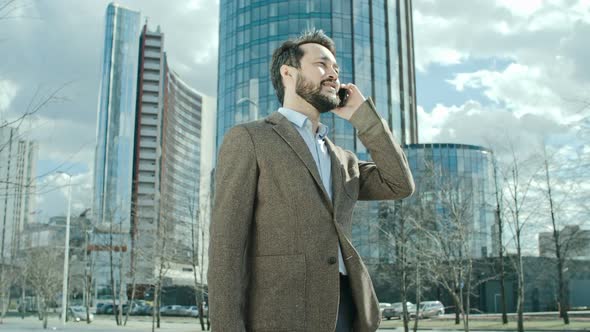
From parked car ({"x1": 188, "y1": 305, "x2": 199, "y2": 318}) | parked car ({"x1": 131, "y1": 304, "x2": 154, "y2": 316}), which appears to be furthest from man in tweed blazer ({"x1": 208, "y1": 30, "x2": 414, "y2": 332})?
parked car ({"x1": 131, "y1": 304, "x2": 154, "y2": 316})

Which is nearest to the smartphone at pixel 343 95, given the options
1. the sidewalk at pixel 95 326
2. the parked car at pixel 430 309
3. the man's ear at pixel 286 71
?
the man's ear at pixel 286 71

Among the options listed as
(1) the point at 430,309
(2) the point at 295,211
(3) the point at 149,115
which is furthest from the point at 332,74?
(3) the point at 149,115

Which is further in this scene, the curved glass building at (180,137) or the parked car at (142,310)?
the curved glass building at (180,137)

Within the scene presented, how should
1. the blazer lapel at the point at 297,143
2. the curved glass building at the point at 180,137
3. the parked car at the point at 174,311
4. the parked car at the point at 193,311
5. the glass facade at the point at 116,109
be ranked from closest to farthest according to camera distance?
the blazer lapel at the point at 297,143
the parked car at the point at 193,311
the parked car at the point at 174,311
the glass facade at the point at 116,109
the curved glass building at the point at 180,137

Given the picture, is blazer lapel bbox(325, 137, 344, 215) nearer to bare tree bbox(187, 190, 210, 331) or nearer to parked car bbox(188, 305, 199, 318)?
bare tree bbox(187, 190, 210, 331)

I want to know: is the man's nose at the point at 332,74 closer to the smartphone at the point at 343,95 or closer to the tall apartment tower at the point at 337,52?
the smartphone at the point at 343,95

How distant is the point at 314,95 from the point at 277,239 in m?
0.70

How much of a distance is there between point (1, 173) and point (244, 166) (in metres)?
6.63

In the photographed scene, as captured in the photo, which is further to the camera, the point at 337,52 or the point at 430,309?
the point at 337,52

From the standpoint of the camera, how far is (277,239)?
239cm

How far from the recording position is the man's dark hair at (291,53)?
2.78 meters

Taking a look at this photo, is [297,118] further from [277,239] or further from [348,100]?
[277,239]

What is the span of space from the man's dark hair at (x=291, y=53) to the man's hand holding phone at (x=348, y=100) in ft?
0.63

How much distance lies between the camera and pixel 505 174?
25359mm
